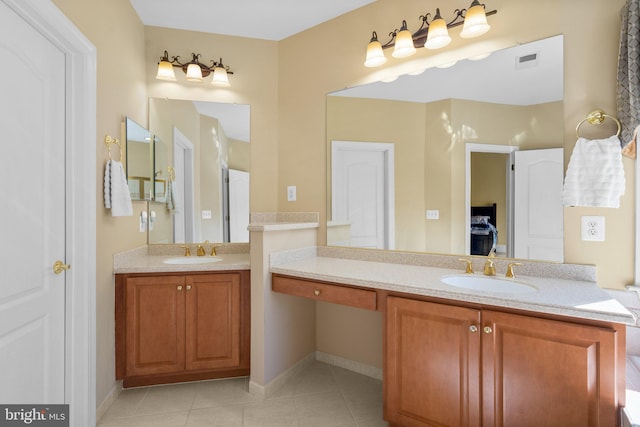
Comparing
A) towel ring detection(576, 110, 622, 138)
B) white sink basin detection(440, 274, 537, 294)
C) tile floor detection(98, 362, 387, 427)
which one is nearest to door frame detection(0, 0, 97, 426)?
tile floor detection(98, 362, 387, 427)

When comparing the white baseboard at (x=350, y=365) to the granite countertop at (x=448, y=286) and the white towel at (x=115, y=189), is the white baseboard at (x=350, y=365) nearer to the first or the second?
the granite countertop at (x=448, y=286)

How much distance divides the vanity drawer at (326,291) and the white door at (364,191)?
59cm

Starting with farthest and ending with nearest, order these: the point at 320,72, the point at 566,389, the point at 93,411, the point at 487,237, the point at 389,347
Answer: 1. the point at 320,72
2. the point at 487,237
3. the point at 93,411
4. the point at 389,347
5. the point at 566,389

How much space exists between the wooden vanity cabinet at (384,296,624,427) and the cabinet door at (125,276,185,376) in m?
1.38

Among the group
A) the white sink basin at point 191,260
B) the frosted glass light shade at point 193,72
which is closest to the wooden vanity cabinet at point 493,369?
the white sink basin at point 191,260

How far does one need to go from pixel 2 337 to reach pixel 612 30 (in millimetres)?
3011

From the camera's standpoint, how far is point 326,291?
1901 mm

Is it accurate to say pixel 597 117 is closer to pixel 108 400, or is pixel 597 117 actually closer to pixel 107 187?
pixel 107 187

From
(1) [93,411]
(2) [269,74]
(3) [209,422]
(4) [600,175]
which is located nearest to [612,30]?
(4) [600,175]

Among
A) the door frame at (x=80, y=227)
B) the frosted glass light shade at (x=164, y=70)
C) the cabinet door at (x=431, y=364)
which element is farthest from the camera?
the frosted glass light shade at (x=164, y=70)

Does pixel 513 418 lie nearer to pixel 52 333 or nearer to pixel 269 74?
pixel 52 333

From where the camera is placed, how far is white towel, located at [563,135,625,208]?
4.91 feet

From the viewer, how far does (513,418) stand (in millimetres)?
1363

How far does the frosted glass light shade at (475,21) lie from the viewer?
178 cm
